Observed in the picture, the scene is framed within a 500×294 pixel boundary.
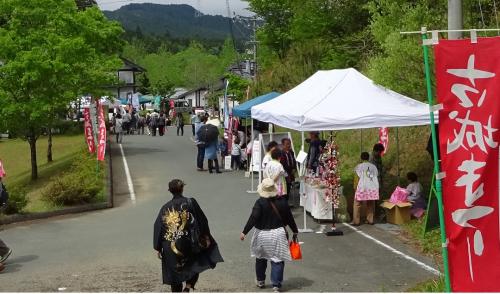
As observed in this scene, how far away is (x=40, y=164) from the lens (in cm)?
3188

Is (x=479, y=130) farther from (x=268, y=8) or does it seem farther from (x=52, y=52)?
(x=268, y=8)

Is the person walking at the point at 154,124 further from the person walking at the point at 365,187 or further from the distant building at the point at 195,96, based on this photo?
the distant building at the point at 195,96

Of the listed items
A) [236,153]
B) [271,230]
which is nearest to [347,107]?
[271,230]

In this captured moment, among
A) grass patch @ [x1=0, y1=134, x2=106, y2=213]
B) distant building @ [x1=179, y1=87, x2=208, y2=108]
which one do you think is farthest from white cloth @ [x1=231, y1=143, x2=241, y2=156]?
distant building @ [x1=179, y1=87, x2=208, y2=108]

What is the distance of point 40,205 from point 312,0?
2580cm

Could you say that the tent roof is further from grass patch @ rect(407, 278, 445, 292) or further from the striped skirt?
grass patch @ rect(407, 278, 445, 292)

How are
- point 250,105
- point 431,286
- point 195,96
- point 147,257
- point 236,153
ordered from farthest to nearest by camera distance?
point 195,96, point 236,153, point 250,105, point 147,257, point 431,286

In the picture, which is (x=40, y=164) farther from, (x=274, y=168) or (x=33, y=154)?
(x=274, y=168)

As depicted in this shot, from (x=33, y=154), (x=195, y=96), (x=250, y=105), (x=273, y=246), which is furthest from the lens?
(x=195, y=96)

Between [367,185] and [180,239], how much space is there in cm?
645

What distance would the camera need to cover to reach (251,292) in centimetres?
862

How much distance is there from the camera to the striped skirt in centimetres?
844

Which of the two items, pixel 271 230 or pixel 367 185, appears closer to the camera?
pixel 271 230

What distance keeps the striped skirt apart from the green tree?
54.0 feet
